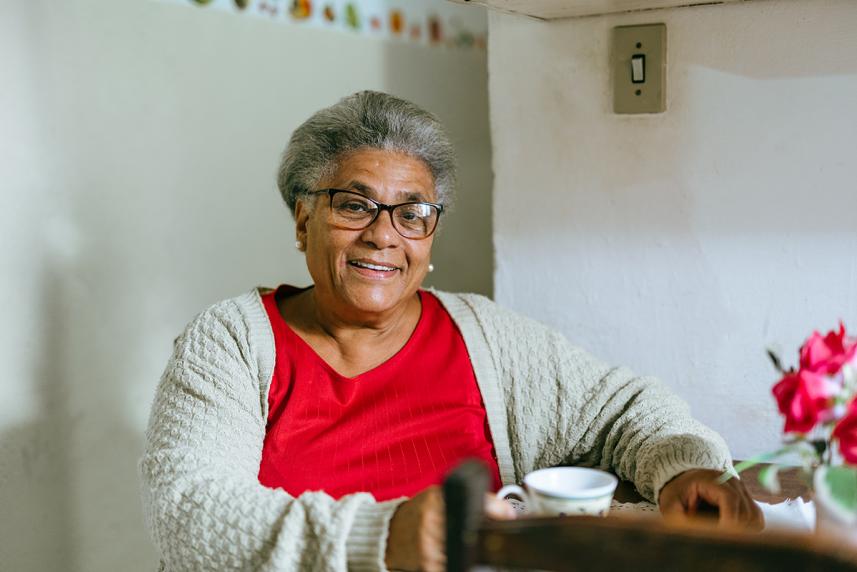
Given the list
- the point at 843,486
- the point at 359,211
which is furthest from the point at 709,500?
the point at 359,211

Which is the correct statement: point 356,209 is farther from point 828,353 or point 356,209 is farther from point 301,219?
point 828,353

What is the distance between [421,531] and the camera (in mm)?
855

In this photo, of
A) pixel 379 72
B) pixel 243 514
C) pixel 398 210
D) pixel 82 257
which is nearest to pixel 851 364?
pixel 243 514

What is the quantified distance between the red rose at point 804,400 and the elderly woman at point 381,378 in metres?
0.33

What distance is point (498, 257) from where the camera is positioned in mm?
1657

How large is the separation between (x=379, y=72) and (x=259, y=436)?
1023 millimetres

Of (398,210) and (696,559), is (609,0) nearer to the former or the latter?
(398,210)

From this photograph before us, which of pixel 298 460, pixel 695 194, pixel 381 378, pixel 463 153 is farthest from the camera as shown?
pixel 463 153

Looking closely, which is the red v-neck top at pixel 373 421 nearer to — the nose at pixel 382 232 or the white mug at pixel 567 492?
the nose at pixel 382 232

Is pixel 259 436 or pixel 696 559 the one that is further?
pixel 259 436

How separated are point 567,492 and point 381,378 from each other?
53cm

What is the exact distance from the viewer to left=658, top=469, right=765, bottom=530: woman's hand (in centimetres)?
102

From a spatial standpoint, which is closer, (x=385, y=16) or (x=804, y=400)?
(x=804, y=400)

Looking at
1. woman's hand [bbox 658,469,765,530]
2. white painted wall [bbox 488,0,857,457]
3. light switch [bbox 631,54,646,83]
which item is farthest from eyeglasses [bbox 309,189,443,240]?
woman's hand [bbox 658,469,765,530]
